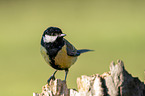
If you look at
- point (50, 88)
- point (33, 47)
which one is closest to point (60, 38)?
point (50, 88)

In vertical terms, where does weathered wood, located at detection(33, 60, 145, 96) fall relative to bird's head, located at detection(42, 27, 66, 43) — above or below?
below

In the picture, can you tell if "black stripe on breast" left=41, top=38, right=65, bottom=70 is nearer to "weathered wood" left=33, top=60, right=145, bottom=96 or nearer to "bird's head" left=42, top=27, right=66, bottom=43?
"bird's head" left=42, top=27, right=66, bottom=43

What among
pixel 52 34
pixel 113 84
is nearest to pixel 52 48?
pixel 52 34

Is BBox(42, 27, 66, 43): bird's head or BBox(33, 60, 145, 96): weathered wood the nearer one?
BBox(33, 60, 145, 96): weathered wood

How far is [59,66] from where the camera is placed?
117 inches

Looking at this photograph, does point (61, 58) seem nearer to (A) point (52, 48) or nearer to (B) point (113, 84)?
(A) point (52, 48)

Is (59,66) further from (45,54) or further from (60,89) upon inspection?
(60,89)

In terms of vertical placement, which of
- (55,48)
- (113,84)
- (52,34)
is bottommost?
(113,84)

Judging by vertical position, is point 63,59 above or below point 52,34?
below

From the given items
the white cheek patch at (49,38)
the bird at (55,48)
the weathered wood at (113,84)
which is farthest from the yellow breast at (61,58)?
the weathered wood at (113,84)

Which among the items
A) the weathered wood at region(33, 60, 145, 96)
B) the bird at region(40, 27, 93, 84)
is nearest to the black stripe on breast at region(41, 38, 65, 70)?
the bird at region(40, 27, 93, 84)

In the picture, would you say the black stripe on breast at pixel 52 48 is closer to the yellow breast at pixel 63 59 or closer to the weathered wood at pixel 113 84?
the yellow breast at pixel 63 59

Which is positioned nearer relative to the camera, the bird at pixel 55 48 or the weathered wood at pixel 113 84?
the weathered wood at pixel 113 84

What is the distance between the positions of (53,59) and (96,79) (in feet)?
3.17
